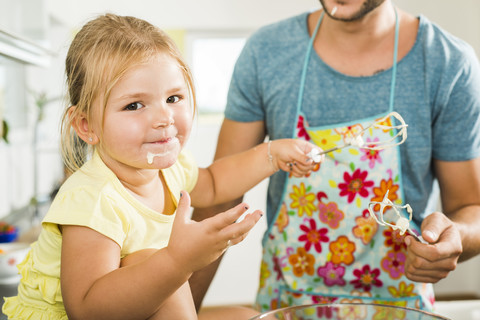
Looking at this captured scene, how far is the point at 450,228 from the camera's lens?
107cm

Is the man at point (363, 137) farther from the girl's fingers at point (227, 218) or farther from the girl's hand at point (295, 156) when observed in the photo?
the girl's fingers at point (227, 218)

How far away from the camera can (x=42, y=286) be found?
0.90 metres

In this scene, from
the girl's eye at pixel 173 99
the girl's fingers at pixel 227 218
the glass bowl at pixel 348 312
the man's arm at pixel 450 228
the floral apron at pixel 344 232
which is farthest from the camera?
the floral apron at pixel 344 232

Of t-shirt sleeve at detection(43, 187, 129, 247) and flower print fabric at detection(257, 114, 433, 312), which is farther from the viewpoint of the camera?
flower print fabric at detection(257, 114, 433, 312)

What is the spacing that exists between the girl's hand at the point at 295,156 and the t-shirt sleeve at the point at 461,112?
16.0 inches

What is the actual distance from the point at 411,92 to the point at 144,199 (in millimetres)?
709

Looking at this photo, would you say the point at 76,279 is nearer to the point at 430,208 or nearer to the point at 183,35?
the point at 430,208

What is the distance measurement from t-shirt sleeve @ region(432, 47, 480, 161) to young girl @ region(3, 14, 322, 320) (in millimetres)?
647

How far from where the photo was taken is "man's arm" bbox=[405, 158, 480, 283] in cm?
103

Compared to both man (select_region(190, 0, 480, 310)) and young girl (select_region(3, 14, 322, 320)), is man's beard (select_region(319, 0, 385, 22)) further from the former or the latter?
young girl (select_region(3, 14, 322, 320))

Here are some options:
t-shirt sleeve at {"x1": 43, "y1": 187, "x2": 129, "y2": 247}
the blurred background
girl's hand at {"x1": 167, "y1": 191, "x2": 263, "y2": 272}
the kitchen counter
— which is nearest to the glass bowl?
girl's hand at {"x1": 167, "y1": 191, "x2": 263, "y2": 272}

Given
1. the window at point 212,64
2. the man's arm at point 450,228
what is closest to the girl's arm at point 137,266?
the man's arm at point 450,228

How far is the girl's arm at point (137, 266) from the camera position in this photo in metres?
0.72

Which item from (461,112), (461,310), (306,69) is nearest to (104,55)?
(306,69)
